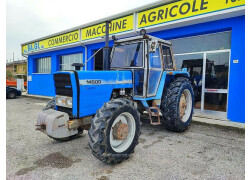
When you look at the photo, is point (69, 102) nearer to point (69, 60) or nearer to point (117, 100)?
point (117, 100)

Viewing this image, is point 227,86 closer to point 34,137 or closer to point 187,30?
point 187,30

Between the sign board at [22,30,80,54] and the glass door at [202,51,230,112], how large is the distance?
720cm

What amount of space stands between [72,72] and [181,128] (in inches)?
119

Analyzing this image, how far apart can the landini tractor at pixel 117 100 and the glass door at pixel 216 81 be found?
6.33 feet

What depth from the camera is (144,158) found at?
122 inches

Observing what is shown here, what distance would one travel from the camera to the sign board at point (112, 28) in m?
7.54

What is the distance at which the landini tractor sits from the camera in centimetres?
275

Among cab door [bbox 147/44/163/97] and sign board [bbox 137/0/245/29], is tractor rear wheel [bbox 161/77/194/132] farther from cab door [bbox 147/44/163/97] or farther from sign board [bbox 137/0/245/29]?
sign board [bbox 137/0/245/29]

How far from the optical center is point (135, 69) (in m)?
3.95

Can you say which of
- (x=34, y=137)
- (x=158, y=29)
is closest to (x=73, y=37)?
(x=158, y=29)

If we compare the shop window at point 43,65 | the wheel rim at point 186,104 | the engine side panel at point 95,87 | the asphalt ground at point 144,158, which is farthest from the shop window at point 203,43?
the shop window at point 43,65

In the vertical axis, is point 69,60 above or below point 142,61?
above

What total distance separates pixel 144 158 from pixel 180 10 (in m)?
5.14

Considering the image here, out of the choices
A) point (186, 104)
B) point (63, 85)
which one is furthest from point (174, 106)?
point (63, 85)
